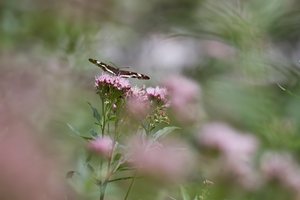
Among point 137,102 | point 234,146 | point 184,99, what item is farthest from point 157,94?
point 184,99

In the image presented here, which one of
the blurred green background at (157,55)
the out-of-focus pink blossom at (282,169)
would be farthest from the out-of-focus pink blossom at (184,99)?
the out-of-focus pink blossom at (282,169)

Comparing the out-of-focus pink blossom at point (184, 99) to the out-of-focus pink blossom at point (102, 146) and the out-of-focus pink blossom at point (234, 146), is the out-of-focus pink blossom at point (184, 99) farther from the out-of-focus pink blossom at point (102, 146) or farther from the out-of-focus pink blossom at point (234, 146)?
the out-of-focus pink blossom at point (102, 146)

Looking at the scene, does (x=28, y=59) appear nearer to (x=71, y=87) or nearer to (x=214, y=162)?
(x=71, y=87)

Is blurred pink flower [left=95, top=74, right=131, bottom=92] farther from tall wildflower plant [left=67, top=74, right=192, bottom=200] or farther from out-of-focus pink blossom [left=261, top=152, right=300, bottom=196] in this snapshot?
out-of-focus pink blossom [left=261, top=152, right=300, bottom=196]

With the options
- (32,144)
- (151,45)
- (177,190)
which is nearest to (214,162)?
(177,190)

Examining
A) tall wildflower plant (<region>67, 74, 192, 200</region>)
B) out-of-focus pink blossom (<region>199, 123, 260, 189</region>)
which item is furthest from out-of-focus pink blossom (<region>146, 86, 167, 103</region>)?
out-of-focus pink blossom (<region>199, 123, 260, 189</region>)

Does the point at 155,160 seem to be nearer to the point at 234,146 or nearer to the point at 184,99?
the point at 234,146
